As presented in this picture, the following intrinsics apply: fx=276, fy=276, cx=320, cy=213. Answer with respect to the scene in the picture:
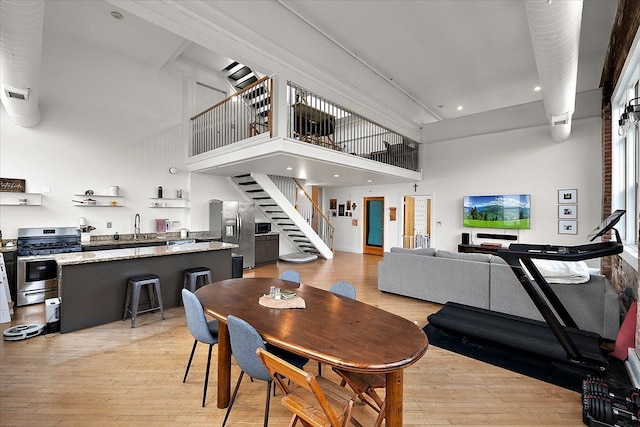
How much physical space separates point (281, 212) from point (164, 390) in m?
5.59

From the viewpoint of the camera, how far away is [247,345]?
5.34 ft

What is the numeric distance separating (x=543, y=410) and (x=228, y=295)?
2.67 metres

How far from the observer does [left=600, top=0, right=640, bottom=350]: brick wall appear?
10.5 feet

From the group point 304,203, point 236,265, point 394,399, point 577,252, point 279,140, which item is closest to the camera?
point 394,399

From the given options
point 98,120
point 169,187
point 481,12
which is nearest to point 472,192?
point 481,12

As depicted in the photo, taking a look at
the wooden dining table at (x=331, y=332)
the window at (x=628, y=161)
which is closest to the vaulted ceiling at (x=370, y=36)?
the window at (x=628, y=161)

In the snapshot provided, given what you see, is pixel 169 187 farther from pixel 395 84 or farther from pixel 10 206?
pixel 395 84

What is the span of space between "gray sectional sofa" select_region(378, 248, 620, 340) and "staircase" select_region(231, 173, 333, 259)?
10.5 ft

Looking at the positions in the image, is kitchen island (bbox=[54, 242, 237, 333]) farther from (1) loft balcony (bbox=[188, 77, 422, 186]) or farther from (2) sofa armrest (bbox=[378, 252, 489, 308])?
(2) sofa armrest (bbox=[378, 252, 489, 308])

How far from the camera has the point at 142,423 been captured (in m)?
1.95

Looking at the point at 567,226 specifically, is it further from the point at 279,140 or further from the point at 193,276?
the point at 193,276

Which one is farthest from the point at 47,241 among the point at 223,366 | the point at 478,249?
the point at 478,249

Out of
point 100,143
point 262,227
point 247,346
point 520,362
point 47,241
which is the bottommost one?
point 520,362

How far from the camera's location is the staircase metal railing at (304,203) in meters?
8.07
